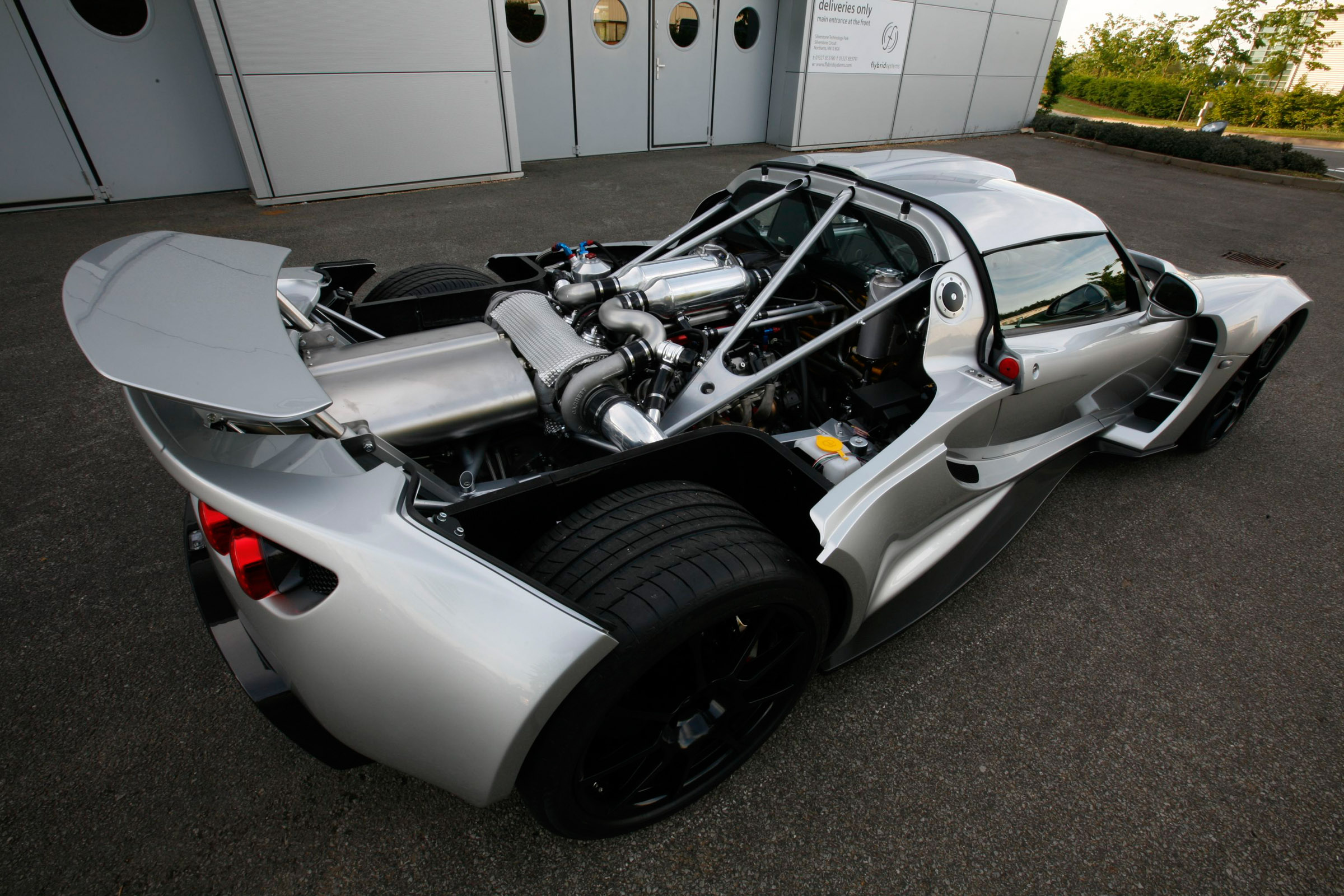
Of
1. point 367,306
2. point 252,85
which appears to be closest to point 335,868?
point 367,306

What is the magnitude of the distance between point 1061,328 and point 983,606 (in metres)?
1.15

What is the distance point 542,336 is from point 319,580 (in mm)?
1196

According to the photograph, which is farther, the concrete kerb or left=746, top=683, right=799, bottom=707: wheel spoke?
the concrete kerb

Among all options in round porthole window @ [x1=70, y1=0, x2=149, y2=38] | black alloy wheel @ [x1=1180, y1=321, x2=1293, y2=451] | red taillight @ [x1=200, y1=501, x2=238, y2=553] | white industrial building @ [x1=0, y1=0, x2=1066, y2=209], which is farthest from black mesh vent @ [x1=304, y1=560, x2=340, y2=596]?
round porthole window @ [x1=70, y1=0, x2=149, y2=38]

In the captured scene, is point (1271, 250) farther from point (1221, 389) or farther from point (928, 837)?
point (928, 837)

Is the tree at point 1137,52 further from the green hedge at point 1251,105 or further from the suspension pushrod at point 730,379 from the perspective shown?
the suspension pushrod at point 730,379

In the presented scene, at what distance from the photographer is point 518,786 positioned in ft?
4.42

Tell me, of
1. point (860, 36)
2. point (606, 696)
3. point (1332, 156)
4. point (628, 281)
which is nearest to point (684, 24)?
point (860, 36)

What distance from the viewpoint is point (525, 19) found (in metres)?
8.68

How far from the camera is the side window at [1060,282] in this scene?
227cm

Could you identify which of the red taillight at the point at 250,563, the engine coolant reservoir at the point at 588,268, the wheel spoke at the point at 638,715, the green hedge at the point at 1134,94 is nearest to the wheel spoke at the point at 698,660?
the wheel spoke at the point at 638,715

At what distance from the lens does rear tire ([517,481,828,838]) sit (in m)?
1.29

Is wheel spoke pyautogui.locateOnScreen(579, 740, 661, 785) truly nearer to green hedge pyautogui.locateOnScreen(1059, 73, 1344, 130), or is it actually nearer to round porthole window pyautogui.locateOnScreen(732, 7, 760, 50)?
round porthole window pyautogui.locateOnScreen(732, 7, 760, 50)

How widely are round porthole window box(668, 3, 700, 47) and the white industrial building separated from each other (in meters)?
0.02
